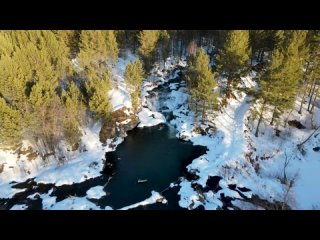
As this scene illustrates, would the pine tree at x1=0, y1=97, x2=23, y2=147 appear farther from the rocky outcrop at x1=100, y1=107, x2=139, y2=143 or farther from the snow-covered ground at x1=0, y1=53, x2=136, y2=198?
the rocky outcrop at x1=100, y1=107, x2=139, y2=143

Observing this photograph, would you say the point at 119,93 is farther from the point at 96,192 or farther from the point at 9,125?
the point at 96,192

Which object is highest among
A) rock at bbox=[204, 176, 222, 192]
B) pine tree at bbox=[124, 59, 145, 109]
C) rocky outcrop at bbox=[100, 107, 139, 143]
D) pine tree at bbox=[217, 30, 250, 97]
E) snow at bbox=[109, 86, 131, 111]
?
pine tree at bbox=[217, 30, 250, 97]

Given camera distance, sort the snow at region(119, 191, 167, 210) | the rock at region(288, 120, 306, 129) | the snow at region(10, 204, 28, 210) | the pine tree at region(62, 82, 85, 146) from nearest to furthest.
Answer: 1. the snow at region(119, 191, 167, 210)
2. the snow at region(10, 204, 28, 210)
3. the pine tree at region(62, 82, 85, 146)
4. the rock at region(288, 120, 306, 129)

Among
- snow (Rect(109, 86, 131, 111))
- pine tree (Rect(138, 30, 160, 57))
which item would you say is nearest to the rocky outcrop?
snow (Rect(109, 86, 131, 111))

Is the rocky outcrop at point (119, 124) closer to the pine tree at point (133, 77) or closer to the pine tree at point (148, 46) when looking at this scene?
the pine tree at point (133, 77)

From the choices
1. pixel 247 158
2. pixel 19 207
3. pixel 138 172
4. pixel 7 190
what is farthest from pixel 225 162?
pixel 7 190
